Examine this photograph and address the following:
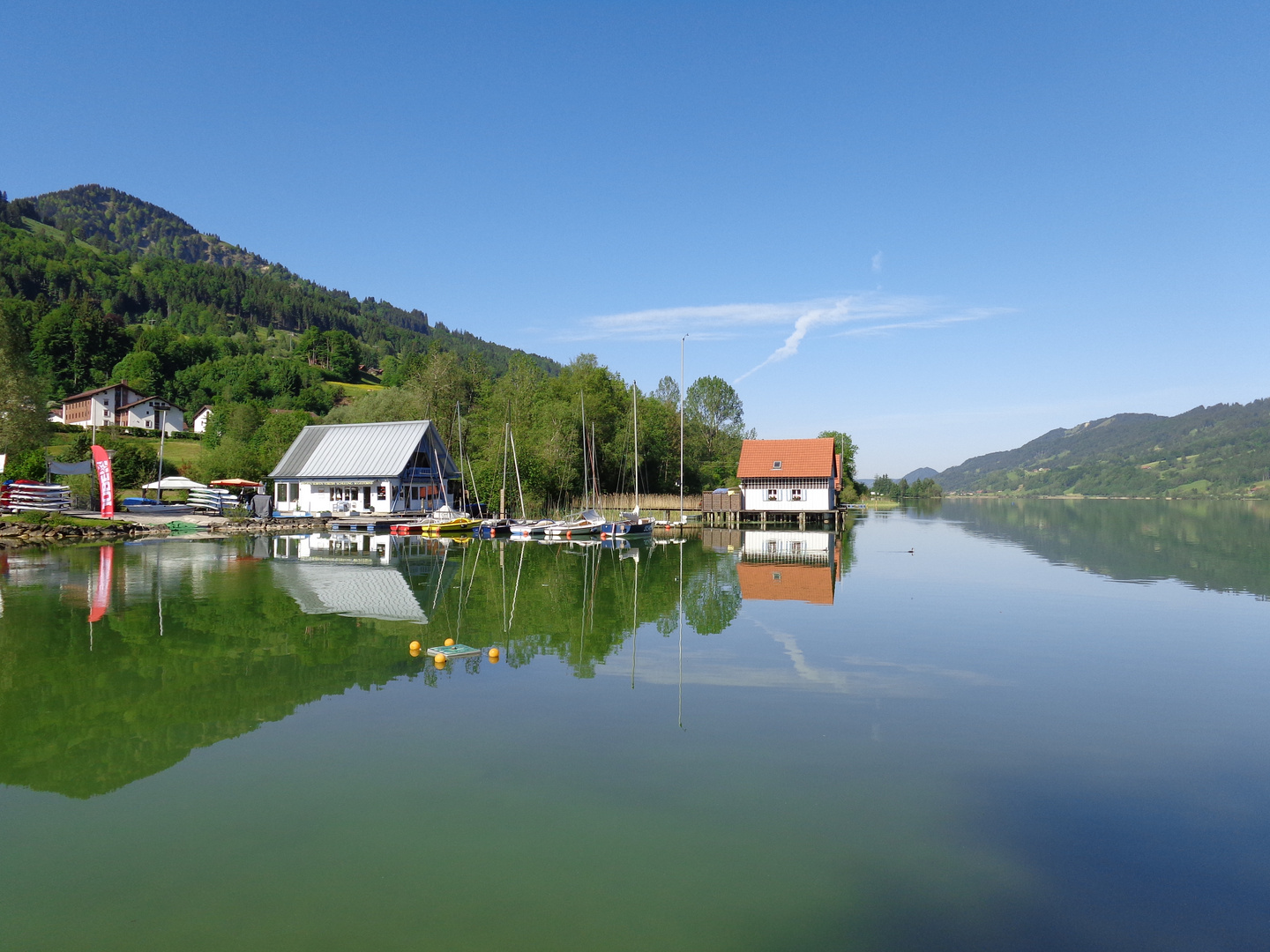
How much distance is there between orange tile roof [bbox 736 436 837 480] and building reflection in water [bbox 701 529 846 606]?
6.58 m

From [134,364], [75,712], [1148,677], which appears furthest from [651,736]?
[134,364]

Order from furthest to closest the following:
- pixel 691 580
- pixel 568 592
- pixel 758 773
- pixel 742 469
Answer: pixel 742 469, pixel 691 580, pixel 568 592, pixel 758 773

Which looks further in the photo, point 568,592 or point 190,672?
point 568,592

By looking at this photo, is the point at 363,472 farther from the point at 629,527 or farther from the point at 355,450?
the point at 629,527

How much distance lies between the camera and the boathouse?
187 feet

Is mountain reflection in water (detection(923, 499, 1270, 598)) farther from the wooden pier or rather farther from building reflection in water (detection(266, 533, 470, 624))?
building reflection in water (detection(266, 533, 470, 624))

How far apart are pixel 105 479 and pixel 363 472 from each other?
14035mm

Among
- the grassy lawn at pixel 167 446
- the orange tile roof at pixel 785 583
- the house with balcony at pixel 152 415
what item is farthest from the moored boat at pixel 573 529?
the house with balcony at pixel 152 415

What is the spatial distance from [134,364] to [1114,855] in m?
120

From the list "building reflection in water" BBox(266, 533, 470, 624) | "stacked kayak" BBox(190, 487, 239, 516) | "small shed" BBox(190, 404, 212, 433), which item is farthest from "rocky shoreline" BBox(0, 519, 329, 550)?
"small shed" BBox(190, 404, 212, 433)

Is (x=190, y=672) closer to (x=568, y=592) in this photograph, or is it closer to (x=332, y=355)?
(x=568, y=592)

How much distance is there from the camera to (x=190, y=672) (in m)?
12.4

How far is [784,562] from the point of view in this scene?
103ft

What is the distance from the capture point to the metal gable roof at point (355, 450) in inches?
2029
